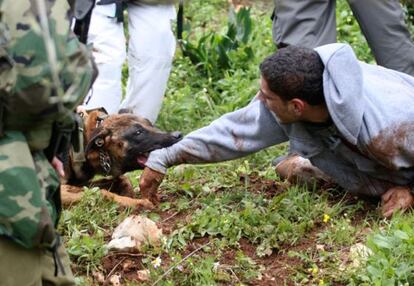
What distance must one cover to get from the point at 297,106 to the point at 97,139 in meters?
1.63

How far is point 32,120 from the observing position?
2.86 metres

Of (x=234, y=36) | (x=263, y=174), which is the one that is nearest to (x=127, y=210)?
(x=263, y=174)

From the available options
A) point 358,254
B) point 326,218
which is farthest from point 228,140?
point 358,254

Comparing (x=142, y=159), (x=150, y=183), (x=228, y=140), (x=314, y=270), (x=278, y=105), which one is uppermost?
(x=278, y=105)

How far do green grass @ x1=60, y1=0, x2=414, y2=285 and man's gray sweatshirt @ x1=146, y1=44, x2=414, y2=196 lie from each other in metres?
0.23

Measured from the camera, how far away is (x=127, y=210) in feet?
16.4

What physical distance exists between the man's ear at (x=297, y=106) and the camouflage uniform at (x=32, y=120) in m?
1.67

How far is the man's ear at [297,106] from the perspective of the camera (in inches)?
176

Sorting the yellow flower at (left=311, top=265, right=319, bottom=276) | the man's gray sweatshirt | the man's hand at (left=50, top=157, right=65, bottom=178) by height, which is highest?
the man's hand at (left=50, top=157, right=65, bottom=178)

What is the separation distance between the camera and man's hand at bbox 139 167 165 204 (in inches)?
197

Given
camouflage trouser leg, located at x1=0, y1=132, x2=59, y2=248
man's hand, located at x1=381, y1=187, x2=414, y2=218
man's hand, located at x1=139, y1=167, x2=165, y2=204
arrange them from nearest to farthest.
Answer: camouflage trouser leg, located at x1=0, y1=132, x2=59, y2=248 < man's hand, located at x1=381, y1=187, x2=414, y2=218 < man's hand, located at x1=139, y1=167, x2=165, y2=204

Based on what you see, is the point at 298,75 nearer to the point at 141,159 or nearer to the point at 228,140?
the point at 228,140

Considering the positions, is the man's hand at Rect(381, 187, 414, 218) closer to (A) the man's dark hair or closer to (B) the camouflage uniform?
(A) the man's dark hair

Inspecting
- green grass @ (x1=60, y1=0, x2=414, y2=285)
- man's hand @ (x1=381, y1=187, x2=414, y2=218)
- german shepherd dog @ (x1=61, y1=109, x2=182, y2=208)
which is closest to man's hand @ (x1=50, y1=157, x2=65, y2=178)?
green grass @ (x1=60, y1=0, x2=414, y2=285)
